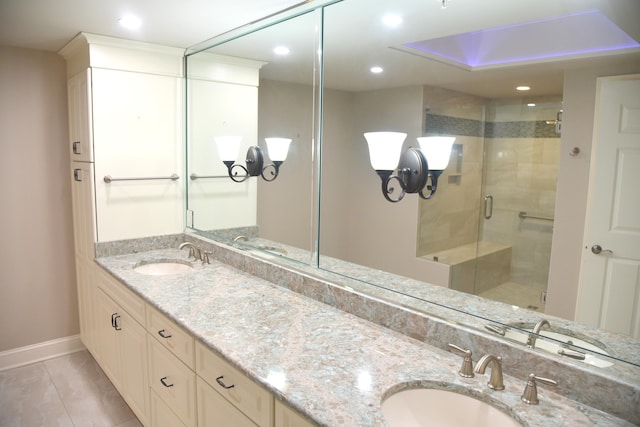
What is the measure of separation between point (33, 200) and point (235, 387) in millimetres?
2448

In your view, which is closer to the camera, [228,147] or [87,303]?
[228,147]

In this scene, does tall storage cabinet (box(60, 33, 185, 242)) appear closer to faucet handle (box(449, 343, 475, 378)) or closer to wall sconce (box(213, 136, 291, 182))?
wall sconce (box(213, 136, 291, 182))

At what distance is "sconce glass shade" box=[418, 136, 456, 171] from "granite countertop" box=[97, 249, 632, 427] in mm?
664

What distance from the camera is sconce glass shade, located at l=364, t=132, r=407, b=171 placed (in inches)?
70.2

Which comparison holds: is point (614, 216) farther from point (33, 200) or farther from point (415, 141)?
point (33, 200)

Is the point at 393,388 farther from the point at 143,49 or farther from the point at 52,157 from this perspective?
the point at 52,157

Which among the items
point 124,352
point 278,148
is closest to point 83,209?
point 124,352

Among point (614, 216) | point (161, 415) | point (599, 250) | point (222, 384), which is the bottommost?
point (161, 415)

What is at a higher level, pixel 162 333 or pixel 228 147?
pixel 228 147

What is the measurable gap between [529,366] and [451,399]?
0.26 meters

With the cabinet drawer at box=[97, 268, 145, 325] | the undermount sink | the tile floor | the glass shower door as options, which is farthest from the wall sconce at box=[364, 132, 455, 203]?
the tile floor

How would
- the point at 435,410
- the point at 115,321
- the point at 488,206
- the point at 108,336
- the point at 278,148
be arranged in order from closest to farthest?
the point at 435,410
the point at 488,206
the point at 278,148
the point at 115,321
the point at 108,336

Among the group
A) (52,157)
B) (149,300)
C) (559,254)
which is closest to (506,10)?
(559,254)

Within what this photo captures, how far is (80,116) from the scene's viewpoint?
289 centimetres
